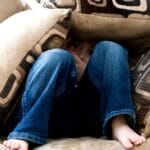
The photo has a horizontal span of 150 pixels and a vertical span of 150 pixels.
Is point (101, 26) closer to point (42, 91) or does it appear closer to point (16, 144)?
point (42, 91)

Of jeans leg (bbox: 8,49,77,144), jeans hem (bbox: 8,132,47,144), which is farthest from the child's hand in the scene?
jeans hem (bbox: 8,132,47,144)

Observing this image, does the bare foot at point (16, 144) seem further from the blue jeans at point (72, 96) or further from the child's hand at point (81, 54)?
the child's hand at point (81, 54)

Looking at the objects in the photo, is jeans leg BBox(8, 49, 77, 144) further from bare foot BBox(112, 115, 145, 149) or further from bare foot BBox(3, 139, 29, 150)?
bare foot BBox(112, 115, 145, 149)

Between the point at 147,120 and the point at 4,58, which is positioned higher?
the point at 4,58

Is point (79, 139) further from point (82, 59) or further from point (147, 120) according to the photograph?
point (82, 59)

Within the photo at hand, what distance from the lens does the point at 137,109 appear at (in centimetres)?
114

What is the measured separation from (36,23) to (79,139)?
0.33 metres

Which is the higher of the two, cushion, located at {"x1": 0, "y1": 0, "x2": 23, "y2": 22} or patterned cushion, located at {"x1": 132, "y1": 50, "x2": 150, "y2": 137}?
cushion, located at {"x1": 0, "y1": 0, "x2": 23, "y2": 22}

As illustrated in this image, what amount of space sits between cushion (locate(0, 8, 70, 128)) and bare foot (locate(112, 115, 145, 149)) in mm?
258

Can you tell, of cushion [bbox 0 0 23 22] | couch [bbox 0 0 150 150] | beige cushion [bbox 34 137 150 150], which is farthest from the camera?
cushion [bbox 0 0 23 22]

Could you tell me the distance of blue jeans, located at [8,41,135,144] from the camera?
105 cm

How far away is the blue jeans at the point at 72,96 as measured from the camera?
105 centimetres

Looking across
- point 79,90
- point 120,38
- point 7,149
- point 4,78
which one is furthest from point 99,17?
point 7,149

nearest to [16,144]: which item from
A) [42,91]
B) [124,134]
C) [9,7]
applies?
[42,91]
